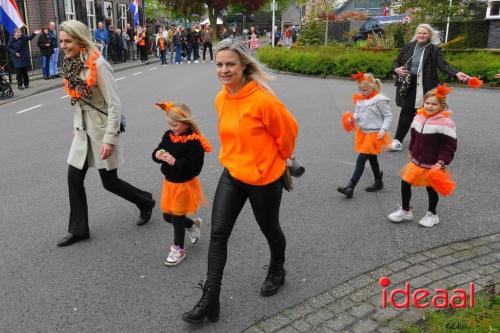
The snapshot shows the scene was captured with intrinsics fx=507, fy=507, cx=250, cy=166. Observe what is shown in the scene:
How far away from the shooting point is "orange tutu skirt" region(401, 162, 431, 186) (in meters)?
4.57

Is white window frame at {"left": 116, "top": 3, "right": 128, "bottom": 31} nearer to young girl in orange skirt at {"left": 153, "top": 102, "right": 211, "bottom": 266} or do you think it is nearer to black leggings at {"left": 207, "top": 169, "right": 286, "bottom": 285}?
young girl in orange skirt at {"left": 153, "top": 102, "right": 211, "bottom": 266}

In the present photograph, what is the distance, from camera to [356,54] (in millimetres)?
18203

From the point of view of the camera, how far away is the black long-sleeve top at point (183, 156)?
393 centimetres

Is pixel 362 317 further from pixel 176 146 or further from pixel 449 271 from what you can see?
pixel 176 146

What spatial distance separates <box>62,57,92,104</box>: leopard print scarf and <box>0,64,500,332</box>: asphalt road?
136cm

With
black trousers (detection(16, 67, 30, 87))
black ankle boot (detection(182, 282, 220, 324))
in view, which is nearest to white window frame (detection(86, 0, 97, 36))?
black trousers (detection(16, 67, 30, 87))

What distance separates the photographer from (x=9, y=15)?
14.1m

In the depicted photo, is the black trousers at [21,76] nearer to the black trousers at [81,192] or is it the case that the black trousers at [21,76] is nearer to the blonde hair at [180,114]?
the black trousers at [81,192]

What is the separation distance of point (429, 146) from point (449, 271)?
118 cm

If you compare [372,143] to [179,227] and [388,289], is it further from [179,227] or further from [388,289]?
[179,227]

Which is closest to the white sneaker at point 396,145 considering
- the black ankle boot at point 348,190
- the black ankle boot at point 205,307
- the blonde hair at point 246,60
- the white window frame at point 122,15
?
the black ankle boot at point 348,190

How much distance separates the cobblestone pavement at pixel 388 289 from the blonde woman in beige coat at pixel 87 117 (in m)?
1.99

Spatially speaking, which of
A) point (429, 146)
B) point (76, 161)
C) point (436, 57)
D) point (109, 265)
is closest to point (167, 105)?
point (76, 161)

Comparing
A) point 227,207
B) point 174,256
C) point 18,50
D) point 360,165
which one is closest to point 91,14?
point 18,50
